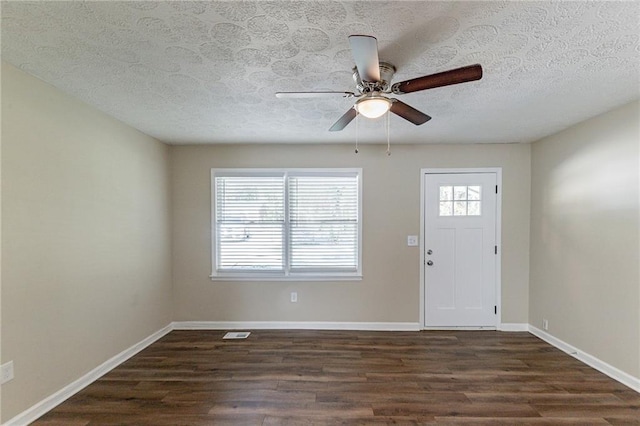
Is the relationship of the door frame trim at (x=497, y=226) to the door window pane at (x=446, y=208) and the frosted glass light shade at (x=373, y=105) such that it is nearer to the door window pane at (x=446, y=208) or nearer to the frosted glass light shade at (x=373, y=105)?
the door window pane at (x=446, y=208)

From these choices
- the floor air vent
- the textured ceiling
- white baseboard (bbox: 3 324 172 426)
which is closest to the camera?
the textured ceiling

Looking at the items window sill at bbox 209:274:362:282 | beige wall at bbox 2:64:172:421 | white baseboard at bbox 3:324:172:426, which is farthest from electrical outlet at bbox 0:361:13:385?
window sill at bbox 209:274:362:282

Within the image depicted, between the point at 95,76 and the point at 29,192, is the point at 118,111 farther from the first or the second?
the point at 29,192

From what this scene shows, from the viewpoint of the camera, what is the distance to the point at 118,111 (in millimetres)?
2674

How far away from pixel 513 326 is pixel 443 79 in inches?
142

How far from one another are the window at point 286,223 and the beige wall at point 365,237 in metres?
0.12

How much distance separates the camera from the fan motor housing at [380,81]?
1.71 m

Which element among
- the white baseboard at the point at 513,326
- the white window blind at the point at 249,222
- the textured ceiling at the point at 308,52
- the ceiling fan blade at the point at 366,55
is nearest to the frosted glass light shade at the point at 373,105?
the ceiling fan blade at the point at 366,55

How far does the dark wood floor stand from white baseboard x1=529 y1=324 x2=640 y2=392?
70 millimetres

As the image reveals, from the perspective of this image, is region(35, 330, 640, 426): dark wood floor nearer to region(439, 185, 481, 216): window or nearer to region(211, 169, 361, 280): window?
region(211, 169, 361, 280): window

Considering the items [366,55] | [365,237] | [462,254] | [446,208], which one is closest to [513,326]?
[462,254]

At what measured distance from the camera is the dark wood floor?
210 centimetres

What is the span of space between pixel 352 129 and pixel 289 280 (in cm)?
209

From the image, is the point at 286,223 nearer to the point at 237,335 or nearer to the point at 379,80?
the point at 237,335
